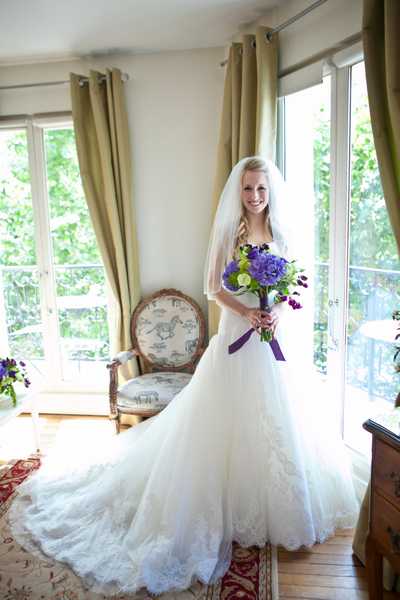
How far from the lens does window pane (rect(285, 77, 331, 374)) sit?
8.72 feet

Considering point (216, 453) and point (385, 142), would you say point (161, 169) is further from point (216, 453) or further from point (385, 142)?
point (216, 453)

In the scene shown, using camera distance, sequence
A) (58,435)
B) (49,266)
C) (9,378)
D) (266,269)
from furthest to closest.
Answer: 1. (49,266)
2. (58,435)
3. (9,378)
4. (266,269)

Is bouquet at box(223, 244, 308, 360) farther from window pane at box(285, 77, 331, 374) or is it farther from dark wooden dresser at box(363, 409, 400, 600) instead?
dark wooden dresser at box(363, 409, 400, 600)

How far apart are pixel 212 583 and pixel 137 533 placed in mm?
377

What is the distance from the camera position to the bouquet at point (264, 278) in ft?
6.72

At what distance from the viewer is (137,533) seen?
79.7 inches

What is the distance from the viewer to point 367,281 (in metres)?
2.39

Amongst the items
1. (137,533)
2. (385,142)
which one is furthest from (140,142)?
(137,533)

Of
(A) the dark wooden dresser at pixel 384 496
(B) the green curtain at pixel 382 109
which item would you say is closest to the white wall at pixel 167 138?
(B) the green curtain at pixel 382 109

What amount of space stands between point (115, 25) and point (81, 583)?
9.71 ft

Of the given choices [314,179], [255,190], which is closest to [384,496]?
[255,190]

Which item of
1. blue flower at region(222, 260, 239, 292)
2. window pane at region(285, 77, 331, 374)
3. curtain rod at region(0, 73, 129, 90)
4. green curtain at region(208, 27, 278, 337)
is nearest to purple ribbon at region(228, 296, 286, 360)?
blue flower at region(222, 260, 239, 292)

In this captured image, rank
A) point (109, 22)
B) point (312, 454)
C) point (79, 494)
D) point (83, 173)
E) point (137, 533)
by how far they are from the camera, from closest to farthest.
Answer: point (137, 533) → point (312, 454) → point (79, 494) → point (109, 22) → point (83, 173)

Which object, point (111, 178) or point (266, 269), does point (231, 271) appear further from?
point (111, 178)
